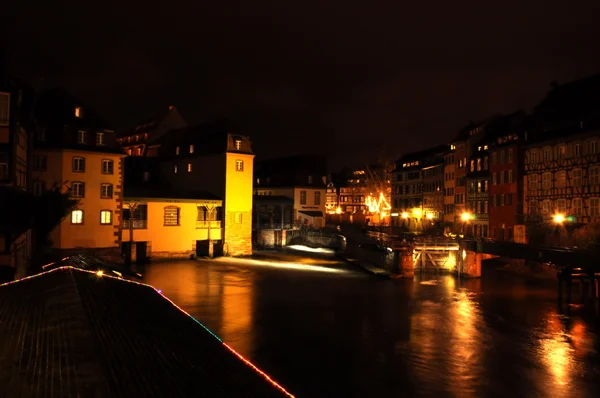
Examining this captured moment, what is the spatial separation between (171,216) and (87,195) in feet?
27.2

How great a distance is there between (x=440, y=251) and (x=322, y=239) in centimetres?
2093

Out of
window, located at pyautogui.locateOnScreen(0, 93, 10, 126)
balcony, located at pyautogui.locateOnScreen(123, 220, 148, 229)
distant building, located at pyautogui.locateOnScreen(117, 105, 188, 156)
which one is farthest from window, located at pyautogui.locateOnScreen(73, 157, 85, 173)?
distant building, located at pyautogui.locateOnScreen(117, 105, 188, 156)

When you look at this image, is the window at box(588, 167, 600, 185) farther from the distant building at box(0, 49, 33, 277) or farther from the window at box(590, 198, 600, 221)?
the distant building at box(0, 49, 33, 277)

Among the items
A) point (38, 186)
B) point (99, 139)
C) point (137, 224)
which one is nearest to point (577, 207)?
point (137, 224)

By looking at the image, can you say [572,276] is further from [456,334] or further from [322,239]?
[322,239]

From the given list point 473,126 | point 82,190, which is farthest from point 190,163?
point 473,126

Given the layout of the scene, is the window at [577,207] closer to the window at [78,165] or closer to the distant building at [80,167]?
the distant building at [80,167]

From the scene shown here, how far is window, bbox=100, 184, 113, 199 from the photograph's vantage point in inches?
1647

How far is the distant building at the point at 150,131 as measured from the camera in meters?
68.6

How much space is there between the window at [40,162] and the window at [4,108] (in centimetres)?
1297

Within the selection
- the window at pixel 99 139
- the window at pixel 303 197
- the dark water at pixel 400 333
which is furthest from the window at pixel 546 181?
the window at pixel 99 139

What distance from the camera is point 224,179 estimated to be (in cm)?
5106

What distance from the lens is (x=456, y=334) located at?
22.6 metres

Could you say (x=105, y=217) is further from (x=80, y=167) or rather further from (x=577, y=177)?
(x=577, y=177)
